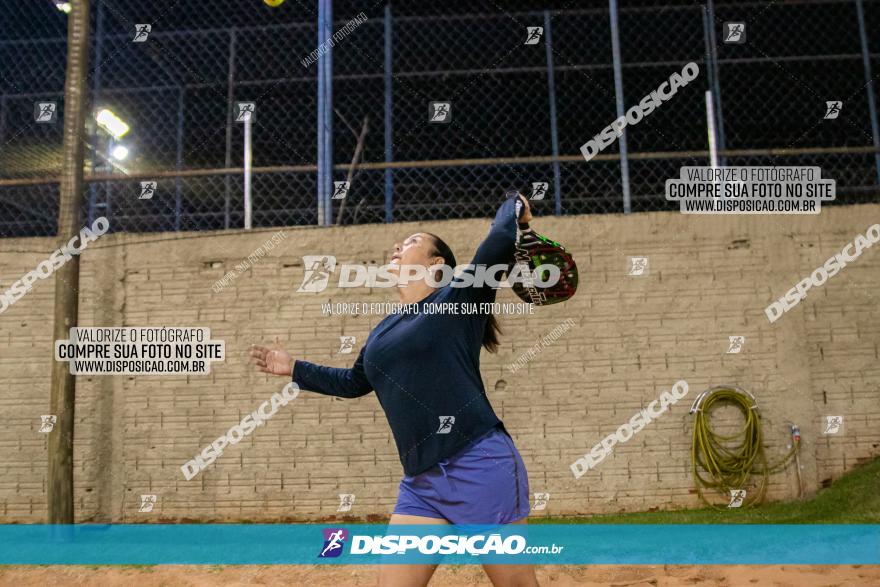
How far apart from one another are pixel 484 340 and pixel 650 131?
24.9ft

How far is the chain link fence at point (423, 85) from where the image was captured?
27.7 feet

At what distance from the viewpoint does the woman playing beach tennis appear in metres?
2.28

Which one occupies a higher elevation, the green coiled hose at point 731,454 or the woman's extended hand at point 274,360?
the woman's extended hand at point 274,360

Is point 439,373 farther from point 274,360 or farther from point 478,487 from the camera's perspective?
point 274,360

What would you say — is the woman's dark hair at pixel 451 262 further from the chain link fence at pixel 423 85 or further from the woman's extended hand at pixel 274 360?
the chain link fence at pixel 423 85

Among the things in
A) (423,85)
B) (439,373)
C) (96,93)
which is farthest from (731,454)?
(96,93)

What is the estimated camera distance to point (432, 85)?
32.6 ft

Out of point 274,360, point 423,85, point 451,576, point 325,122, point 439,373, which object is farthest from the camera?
point 423,85

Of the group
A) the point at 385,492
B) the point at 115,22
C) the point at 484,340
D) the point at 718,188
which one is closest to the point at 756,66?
the point at 718,188

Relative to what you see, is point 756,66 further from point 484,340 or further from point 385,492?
point 484,340

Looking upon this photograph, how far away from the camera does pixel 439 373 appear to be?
238 centimetres

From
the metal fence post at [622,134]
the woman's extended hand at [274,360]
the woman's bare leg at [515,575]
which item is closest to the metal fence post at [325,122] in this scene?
the metal fence post at [622,134]

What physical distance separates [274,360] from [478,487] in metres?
1.13

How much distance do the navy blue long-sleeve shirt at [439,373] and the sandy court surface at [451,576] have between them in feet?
8.12
